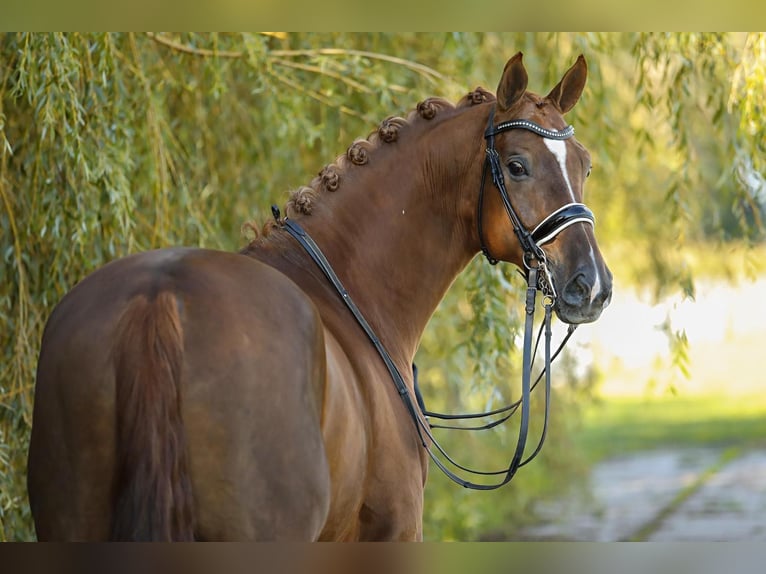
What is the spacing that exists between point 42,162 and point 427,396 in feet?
10.9

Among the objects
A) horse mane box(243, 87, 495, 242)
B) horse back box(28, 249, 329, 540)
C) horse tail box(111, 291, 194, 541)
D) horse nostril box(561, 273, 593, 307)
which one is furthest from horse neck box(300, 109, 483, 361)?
horse tail box(111, 291, 194, 541)

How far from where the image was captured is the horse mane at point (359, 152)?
2.79 meters

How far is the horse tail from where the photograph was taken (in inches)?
73.1

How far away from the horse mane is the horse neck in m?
0.02

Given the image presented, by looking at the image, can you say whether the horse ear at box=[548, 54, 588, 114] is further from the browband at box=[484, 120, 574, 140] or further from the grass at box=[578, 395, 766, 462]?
the grass at box=[578, 395, 766, 462]

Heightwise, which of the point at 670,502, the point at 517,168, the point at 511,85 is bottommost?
the point at 670,502

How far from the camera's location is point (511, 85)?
Answer: 273 cm

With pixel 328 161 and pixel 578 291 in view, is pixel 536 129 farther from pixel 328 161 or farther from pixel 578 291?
pixel 328 161

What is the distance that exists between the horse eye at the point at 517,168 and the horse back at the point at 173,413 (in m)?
0.92

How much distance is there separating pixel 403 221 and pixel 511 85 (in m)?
0.46

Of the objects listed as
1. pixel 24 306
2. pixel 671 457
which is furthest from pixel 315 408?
pixel 671 457

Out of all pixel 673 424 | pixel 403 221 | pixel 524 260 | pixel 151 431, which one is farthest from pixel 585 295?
pixel 673 424

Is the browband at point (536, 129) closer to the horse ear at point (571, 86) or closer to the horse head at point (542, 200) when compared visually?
the horse head at point (542, 200)

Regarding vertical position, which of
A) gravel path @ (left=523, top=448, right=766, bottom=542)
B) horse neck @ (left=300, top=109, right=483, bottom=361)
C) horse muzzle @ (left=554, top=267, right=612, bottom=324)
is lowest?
gravel path @ (left=523, top=448, right=766, bottom=542)
